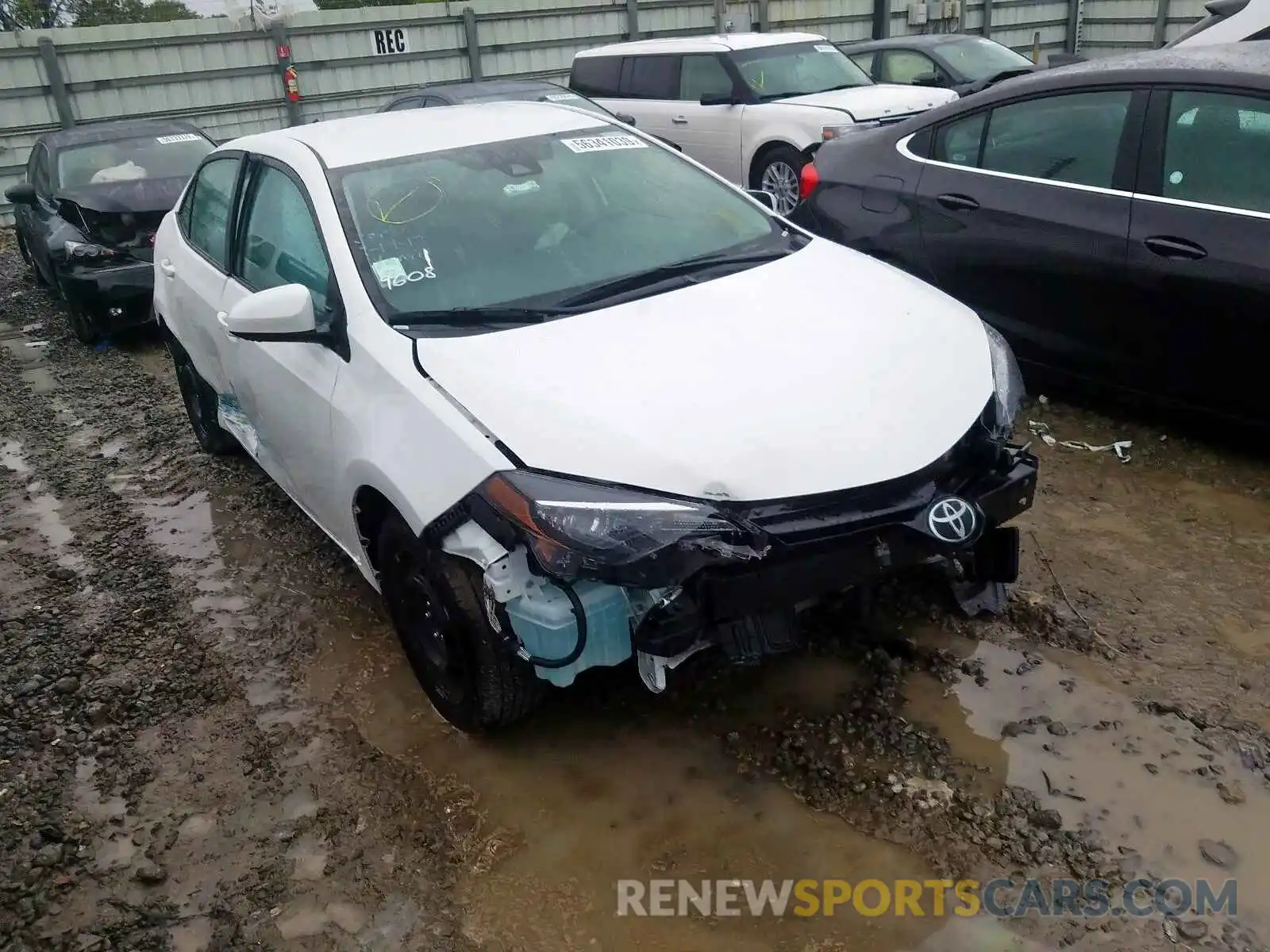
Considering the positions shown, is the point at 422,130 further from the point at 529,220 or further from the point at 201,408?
the point at 201,408

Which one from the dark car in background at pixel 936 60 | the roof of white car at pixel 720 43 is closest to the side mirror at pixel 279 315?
the roof of white car at pixel 720 43

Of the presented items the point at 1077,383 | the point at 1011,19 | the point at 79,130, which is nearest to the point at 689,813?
the point at 1077,383

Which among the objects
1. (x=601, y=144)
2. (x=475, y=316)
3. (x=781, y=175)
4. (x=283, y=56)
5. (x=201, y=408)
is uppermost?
(x=601, y=144)

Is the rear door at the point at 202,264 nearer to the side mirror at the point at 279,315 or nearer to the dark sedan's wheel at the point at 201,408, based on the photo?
the dark sedan's wheel at the point at 201,408

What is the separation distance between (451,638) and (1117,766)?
5.75 ft

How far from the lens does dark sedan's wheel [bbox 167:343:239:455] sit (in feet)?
16.4

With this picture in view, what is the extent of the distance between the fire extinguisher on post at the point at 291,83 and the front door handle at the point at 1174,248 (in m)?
12.8

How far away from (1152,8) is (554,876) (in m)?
19.7

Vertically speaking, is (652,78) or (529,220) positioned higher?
(529,220)

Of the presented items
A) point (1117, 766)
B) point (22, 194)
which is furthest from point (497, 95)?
point (1117, 766)

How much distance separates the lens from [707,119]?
31.5 ft

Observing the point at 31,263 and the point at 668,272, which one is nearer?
the point at 668,272

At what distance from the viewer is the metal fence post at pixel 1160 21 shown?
57.3ft

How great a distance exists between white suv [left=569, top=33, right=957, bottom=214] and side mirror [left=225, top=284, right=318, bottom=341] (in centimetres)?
627
